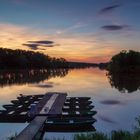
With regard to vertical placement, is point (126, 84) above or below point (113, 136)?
below

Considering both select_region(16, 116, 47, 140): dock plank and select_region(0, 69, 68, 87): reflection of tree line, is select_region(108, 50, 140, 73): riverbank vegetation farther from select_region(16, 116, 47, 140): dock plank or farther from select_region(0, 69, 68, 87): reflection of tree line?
select_region(16, 116, 47, 140): dock plank

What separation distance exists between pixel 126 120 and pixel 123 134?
730cm

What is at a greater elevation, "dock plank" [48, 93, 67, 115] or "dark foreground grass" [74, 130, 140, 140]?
"dark foreground grass" [74, 130, 140, 140]

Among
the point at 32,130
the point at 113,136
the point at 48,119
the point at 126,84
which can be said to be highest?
the point at 113,136

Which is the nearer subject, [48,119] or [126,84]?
[48,119]

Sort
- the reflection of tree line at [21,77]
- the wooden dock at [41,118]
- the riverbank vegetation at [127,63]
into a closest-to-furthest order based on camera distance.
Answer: the wooden dock at [41,118] < the reflection of tree line at [21,77] < the riverbank vegetation at [127,63]

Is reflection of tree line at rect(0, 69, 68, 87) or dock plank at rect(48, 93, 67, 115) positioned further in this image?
reflection of tree line at rect(0, 69, 68, 87)

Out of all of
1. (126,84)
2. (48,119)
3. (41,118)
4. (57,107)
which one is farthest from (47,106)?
(126,84)

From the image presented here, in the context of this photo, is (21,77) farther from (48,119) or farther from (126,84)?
(48,119)

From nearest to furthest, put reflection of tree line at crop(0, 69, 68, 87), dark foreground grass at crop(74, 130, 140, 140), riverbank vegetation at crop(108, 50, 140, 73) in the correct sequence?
dark foreground grass at crop(74, 130, 140, 140) → reflection of tree line at crop(0, 69, 68, 87) → riverbank vegetation at crop(108, 50, 140, 73)

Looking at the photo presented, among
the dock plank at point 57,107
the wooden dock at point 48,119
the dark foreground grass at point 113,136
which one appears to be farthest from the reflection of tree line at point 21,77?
the dark foreground grass at point 113,136

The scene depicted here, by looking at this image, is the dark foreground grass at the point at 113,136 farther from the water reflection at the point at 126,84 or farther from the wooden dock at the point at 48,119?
the water reflection at the point at 126,84

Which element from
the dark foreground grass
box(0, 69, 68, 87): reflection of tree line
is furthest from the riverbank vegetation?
the dark foreground grass

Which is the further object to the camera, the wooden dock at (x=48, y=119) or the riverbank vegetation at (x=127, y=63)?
the riverbank vegetation at (x=127, y=63)
